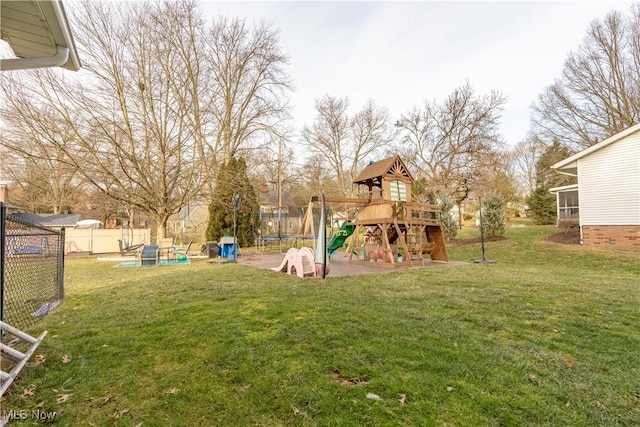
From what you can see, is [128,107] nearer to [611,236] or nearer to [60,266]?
[60,266]

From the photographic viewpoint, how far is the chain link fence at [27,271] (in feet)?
9.78

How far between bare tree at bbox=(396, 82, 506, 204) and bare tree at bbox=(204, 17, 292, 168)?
1121 cm

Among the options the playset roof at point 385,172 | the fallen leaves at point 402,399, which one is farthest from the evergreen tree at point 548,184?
the fallen leaves at point 402,399

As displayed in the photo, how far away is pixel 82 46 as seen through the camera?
13.3 metres

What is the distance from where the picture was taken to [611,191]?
13.0m

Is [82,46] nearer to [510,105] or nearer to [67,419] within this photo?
[67,419]

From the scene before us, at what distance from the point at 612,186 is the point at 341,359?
16463 mm

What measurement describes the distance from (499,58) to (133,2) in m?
16.3

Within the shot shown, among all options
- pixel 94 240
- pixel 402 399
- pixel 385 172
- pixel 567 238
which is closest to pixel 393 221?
pixel 385 172

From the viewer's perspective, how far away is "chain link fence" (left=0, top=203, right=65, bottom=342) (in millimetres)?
2980

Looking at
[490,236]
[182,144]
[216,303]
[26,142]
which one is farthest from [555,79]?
[26,142]

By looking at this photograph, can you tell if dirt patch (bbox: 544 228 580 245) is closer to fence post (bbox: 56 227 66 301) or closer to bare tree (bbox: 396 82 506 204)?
bare tree (bbox: 396 82 506 204)

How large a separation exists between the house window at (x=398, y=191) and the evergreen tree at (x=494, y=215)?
7566 mm

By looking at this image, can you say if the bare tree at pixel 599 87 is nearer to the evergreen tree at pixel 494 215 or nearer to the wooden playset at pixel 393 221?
the evergreen tree at pixel 494 215
